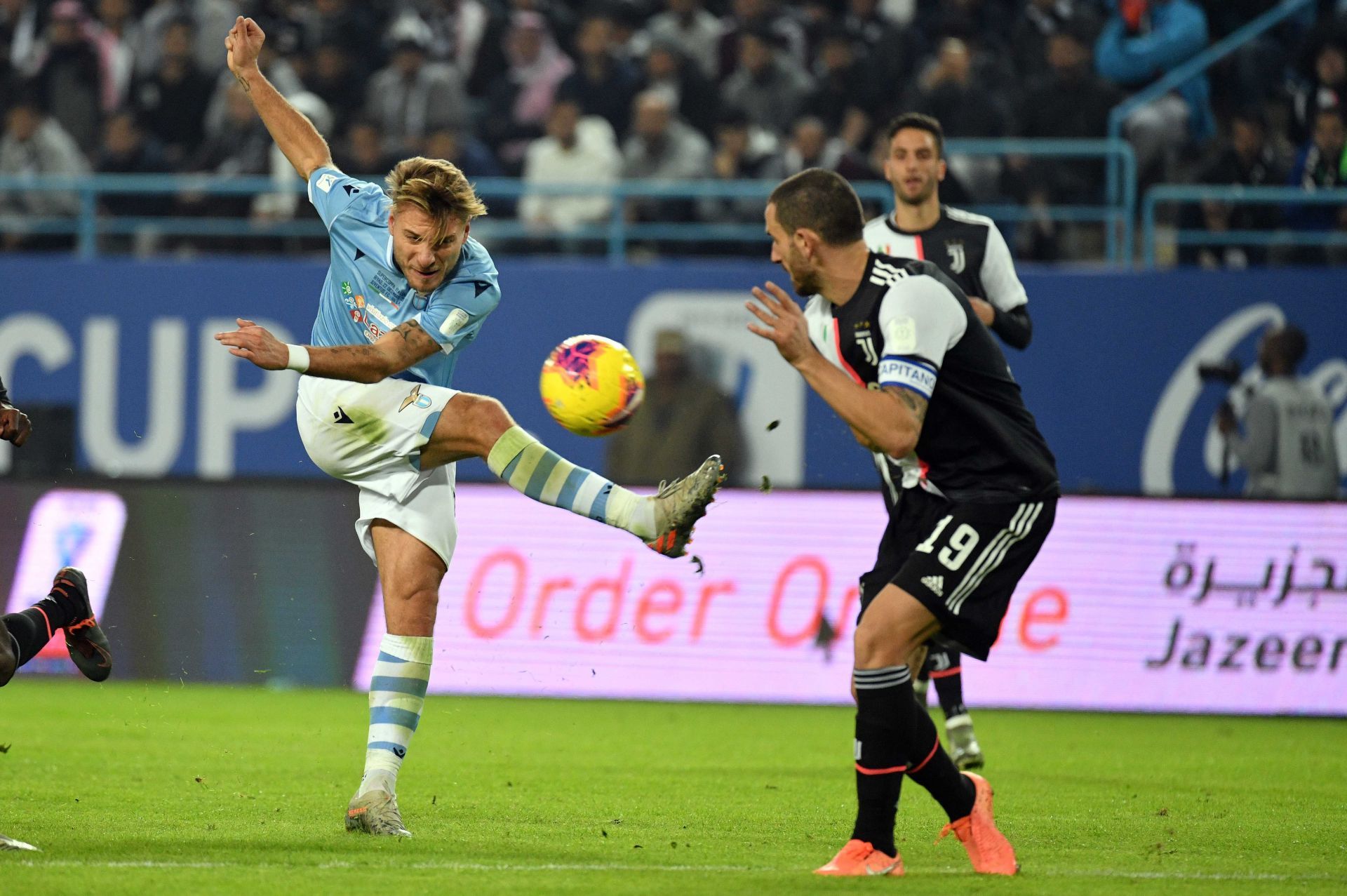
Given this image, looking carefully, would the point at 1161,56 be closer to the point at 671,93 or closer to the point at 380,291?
the point at 671,93

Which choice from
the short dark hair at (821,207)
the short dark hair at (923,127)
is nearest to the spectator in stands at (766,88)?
the short dark hair at (923,127)

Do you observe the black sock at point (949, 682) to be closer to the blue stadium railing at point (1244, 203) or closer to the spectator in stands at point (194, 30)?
the blue stadium railing at point (1244, 203)

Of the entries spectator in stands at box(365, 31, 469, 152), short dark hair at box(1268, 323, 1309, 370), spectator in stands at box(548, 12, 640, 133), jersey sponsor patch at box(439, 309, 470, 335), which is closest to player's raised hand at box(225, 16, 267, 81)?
jersey sponsor patch at box(439, 309, 470, 335)

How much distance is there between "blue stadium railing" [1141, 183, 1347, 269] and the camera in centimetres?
1304

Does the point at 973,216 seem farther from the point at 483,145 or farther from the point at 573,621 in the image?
the point at 483,145

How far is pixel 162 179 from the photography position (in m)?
13.8

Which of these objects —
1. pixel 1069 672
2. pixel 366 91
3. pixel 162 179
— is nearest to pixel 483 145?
pixel 366 91

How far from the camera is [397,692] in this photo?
6121mm

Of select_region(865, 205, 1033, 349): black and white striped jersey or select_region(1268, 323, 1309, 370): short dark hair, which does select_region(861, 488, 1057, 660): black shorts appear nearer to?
select_region(865, 205, 1033, 349): black and white striped jersey

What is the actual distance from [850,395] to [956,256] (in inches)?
112

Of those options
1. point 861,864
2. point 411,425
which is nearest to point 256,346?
point 411,425

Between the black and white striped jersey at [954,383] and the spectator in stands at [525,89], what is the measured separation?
1008 cm

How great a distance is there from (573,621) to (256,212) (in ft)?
17.9

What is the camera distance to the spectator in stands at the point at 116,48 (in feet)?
51.8
